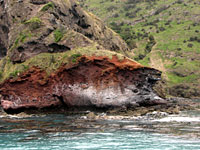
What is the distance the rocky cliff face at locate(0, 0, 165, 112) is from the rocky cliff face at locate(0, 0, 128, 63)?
0.15m

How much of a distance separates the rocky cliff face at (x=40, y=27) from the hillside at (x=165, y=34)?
34186mm

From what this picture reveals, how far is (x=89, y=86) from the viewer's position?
39.3 metres

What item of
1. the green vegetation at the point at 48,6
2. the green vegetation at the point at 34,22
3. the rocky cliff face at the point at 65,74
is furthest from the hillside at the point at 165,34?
the rocky cliff face at the point at 65,74

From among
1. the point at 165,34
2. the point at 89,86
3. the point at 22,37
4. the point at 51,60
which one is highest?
the point at 165,34

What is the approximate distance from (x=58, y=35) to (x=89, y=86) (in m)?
12.0

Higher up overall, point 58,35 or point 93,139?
point 58,35

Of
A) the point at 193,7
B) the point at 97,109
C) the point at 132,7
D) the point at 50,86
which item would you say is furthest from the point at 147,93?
the point at 132,7

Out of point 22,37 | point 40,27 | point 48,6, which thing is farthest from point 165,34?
point 22,37

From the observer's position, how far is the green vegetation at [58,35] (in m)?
46.0

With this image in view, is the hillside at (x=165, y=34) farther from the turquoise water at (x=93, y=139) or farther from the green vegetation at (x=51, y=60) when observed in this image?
the turquoise water at (x=93, y=139)

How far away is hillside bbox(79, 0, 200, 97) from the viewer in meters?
94.1

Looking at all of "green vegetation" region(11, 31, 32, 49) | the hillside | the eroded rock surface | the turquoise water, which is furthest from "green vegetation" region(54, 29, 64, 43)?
the hillside

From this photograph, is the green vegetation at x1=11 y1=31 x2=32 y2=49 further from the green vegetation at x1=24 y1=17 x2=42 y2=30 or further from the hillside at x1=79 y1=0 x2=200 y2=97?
the hillside at x1=79 y1=0 x2=200 y2=97

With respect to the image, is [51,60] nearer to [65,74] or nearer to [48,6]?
[65,74]
